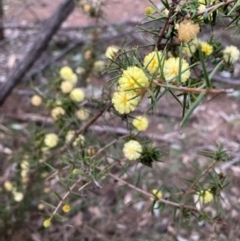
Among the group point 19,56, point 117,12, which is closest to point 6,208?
point 19,56

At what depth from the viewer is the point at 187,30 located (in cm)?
70

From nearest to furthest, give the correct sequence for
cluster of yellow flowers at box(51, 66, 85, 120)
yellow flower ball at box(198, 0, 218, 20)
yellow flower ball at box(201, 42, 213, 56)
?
yellow flower ball at box(198, 0, 218, 20), yellow flower ball at box(201, 42, 213, 56), cluster of yellow flowers at box(51, 66, 85, 120)

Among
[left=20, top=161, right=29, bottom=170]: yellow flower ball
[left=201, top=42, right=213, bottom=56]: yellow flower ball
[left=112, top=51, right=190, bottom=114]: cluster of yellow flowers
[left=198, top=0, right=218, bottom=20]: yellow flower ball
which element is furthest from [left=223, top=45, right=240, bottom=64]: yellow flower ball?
[left=20, top=161, right=29, bottom=170]: yellow flower ball

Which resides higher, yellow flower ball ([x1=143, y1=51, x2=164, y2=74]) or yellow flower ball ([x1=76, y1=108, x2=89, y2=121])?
yellow flower ball ([x1=143, y1=51, x2=164, y2=74])

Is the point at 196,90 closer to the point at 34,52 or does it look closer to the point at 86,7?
the point at 86,7

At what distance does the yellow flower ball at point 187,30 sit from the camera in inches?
27.5

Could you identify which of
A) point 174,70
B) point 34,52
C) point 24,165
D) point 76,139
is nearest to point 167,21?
point 174,70

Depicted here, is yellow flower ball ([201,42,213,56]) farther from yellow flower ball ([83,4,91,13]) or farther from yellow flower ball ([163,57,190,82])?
yellow flower ball ([83,4,91,13])

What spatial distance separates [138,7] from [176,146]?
135 centimetres

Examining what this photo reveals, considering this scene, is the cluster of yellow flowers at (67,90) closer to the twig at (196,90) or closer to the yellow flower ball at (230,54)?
the yellow flower ball at (230,54)

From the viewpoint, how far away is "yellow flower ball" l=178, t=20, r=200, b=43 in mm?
698

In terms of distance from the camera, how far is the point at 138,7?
9.94ft

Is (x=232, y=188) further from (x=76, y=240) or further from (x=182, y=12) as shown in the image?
(x=182, y=12)

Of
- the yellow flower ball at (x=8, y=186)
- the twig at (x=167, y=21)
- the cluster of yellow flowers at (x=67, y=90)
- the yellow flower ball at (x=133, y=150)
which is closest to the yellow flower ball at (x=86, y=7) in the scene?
the cluster of yellow flowers at (x=67, y=90)
